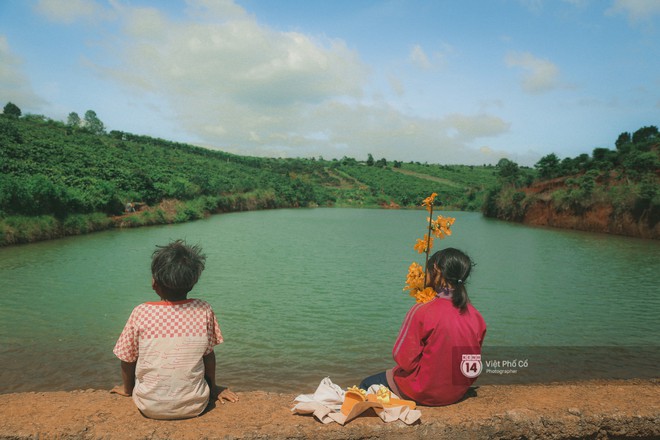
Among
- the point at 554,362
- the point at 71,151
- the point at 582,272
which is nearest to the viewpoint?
the point at 554,362

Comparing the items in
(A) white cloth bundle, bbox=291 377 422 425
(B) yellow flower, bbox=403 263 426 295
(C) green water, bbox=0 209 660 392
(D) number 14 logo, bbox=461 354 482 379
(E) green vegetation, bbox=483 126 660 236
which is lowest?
(C) green water, bbox=0 209 660 392

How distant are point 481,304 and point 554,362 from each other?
3.07m

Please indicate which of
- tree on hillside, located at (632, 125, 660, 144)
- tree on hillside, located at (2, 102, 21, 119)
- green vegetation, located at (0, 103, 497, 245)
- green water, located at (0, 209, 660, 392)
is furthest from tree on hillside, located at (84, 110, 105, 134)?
tree on hillside, located at (632, 125, 660, 144)

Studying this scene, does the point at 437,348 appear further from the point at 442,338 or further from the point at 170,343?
the point at 170,343

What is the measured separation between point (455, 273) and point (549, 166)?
36.9m

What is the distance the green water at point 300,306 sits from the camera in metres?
5.29

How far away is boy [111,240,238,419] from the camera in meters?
2.53

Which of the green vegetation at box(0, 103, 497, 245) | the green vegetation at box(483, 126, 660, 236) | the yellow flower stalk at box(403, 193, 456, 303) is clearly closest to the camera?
the yellow flower stalk at box(403, 193, 456, 303)

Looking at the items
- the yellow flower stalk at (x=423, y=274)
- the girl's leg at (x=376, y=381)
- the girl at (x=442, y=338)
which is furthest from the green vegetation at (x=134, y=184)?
the girl at (x=442, y=338)

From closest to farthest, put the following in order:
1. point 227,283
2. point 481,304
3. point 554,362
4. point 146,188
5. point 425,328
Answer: point 425,328, point 554,362, point 481,304, point 227,283, point 146,188

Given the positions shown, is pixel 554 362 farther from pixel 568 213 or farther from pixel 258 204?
pixel 258 204

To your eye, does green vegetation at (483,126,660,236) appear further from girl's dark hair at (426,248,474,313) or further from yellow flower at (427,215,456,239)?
girl's dark hair at (426,248,474,313)

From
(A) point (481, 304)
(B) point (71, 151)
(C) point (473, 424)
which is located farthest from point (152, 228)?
(C) point (473, 424)

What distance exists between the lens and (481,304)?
8656 mm
